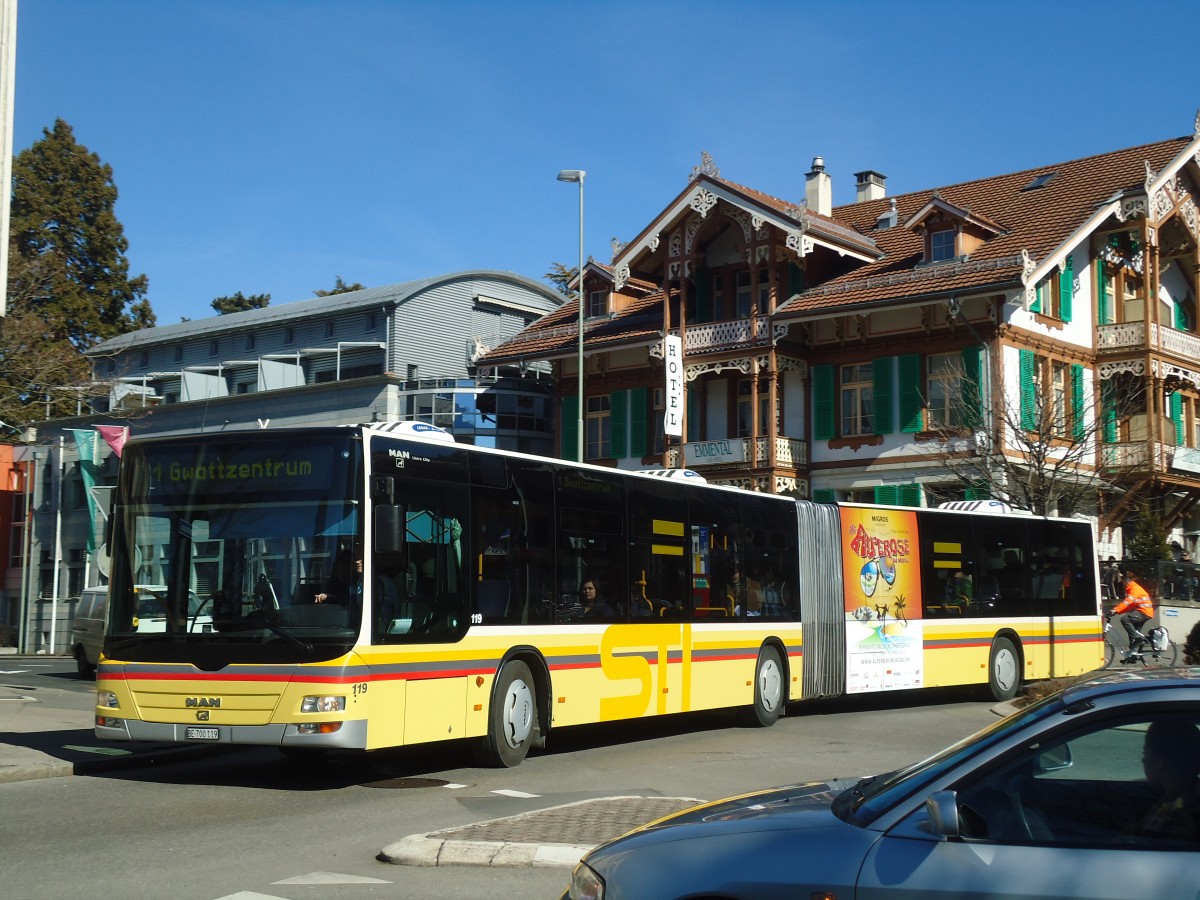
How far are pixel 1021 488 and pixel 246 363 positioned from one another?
33210 millimetres

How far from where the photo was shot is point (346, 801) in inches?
439

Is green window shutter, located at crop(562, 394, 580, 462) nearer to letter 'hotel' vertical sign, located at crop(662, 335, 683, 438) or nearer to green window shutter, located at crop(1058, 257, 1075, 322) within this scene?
letter 'hotel' vertical sign, located at crop(662, 335, 683, 438)

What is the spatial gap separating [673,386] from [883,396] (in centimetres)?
577

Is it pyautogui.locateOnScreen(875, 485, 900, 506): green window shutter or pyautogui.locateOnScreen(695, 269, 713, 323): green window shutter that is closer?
pyautogui.locateOnScreen(875, 485, 900, 506): green window shutter

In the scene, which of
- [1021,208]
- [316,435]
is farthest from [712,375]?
[316,435]

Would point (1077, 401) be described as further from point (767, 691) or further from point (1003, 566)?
point (767, 691)

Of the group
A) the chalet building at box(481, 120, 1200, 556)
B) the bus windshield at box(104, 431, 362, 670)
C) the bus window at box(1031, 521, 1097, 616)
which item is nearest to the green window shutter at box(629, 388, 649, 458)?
the chalet building at box(481, 120, 1200, 556)

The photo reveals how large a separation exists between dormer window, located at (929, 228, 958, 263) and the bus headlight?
28137 mm

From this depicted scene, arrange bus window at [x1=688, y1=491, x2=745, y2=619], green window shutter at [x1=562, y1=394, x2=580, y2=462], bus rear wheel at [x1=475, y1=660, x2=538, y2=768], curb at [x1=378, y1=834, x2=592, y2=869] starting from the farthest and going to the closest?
green window shutter at [x1=562, y1=394, x2=580, y2=462] < bus window at [x1=688, y1=491, x2=745, y2=619] < bus rear wheel at [x1=475, y1=660, x2=538, y2=768] < curb at [x1=378, y1=834, x2=592, y2=869]

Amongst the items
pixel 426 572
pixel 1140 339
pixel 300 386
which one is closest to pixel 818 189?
pixel 1140 339

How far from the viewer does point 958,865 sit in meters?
4.25

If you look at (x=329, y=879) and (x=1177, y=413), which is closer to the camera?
(x=329, y=879)

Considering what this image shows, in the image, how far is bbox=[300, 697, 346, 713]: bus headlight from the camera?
1112 cm

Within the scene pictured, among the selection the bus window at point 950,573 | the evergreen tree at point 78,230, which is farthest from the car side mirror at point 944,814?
the evergreen tree at point 78,230
